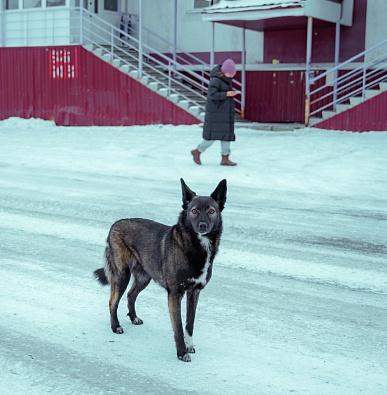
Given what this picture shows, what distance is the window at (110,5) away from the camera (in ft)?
79.2

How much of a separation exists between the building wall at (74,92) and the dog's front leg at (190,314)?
16347 mm

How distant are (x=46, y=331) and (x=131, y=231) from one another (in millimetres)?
875

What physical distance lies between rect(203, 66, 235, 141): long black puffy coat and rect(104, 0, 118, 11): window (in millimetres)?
11526

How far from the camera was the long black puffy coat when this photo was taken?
13531mm

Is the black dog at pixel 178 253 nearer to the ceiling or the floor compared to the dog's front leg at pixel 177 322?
nearer to the ceiling

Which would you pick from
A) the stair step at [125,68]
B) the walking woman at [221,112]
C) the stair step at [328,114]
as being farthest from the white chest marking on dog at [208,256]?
the stair step at [125,68]

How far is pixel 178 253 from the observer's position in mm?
4383

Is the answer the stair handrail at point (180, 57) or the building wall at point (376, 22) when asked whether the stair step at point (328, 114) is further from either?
the stair handrail at point (180, 57)

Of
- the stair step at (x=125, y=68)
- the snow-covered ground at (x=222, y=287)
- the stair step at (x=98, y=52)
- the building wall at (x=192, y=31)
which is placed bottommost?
the snow-covered ground at (x=222, y=287)

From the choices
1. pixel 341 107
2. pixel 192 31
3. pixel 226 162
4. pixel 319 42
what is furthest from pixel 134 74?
pixel 226 162

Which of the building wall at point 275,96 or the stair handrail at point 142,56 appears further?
the stair handrail at point 142,56

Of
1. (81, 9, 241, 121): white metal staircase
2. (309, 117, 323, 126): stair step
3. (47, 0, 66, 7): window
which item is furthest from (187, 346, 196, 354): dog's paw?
(47, 0, 66, 7): window

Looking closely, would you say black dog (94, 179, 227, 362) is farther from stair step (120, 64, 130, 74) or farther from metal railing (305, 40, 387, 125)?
stair step (120, 64, 130, 74)

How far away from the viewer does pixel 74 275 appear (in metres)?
6.31
